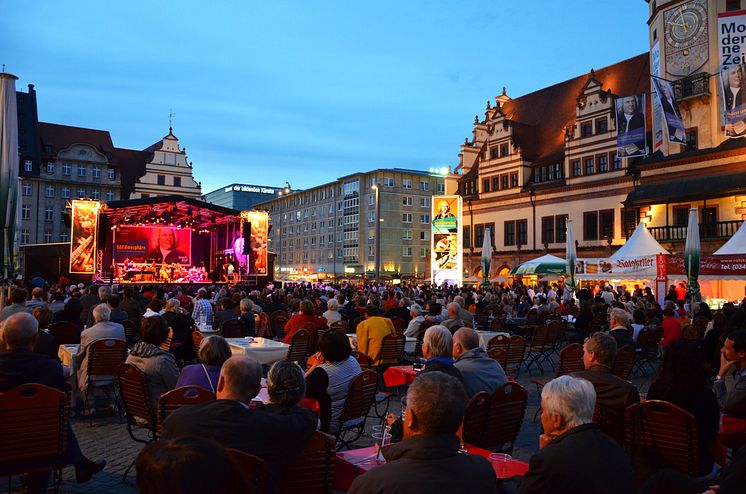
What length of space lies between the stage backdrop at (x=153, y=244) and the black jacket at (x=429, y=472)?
123ft

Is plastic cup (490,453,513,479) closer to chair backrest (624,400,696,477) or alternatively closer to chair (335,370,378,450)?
chair backrest (624,400,696,477)

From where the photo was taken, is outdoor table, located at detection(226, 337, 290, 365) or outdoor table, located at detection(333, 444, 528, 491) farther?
outdoor table, located at detection(226, 337, 290, 365)

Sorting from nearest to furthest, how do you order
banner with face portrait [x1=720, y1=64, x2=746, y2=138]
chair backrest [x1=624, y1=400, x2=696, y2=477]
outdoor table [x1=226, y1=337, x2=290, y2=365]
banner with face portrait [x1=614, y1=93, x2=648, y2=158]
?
chair backrest [x1=624, y1=400, x2=696, y2=477] → outdoor table [x1=226, y1=337, x2=290, y2=365] → banner with face portrait [x1=720, y1=64, x2=746, y2=138] → banner with face portrait [x1=614, y1=93, x2=648, y2=158]

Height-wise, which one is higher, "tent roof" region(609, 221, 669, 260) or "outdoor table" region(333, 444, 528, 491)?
"tent roof" region(609, 221, 669, 260)

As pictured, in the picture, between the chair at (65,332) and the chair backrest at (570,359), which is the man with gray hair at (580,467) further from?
the chair at (65,332)

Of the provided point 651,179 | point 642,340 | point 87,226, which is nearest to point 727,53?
point 651,179

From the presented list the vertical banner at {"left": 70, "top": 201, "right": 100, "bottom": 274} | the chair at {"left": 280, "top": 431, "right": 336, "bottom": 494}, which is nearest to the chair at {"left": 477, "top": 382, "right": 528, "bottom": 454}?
the chair at {"left": 280, "top": 431, "right": 336, "bottom": 494}

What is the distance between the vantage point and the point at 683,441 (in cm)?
423

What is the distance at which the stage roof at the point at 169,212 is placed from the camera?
31.2 meters

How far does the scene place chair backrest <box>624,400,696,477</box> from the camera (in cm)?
419

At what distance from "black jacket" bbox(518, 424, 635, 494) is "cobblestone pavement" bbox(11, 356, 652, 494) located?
3717 millimetres

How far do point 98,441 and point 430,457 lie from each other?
589 centimetres

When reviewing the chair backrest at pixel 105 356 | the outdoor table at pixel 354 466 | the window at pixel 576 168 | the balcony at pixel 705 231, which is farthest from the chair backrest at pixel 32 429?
the window at pixel 576 168

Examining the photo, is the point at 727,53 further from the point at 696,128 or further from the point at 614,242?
the point at 614,242
